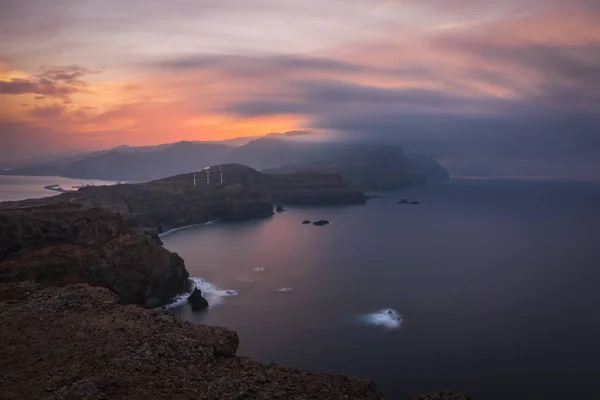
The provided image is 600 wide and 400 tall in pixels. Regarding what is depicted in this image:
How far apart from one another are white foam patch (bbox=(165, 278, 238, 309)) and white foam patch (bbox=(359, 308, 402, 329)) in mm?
16126

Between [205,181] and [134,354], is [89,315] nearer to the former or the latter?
[134,354]

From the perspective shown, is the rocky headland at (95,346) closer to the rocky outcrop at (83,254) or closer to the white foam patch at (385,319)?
the rocky outcrop at (83,254)

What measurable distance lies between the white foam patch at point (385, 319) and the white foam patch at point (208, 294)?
1613 cm

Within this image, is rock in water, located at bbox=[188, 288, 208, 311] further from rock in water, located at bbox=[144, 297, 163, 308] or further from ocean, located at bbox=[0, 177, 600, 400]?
rock in water, located at bbox=[144, 297, 163, 308]

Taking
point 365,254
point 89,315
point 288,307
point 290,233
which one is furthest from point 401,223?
point 89,315

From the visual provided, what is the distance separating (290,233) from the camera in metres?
102

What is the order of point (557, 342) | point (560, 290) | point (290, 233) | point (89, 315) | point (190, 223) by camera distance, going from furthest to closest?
point (190, 223) → point (290, 233) → point (560, 290) → point (557, 342) → point (89, 315)

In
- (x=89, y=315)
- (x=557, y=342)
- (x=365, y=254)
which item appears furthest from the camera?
(x=365, y=254)

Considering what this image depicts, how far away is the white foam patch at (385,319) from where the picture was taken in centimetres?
4203

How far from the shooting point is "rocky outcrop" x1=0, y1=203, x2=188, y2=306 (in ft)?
107

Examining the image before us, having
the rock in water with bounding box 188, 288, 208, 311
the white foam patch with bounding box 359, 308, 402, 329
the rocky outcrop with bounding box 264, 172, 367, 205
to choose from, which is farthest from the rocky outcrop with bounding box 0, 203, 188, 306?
the rocky outcrop with bounding box 264, 172, 367, 205

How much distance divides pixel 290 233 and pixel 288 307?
54.4 meters

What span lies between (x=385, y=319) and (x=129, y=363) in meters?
33.0

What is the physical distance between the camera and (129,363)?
14125 millimetres
